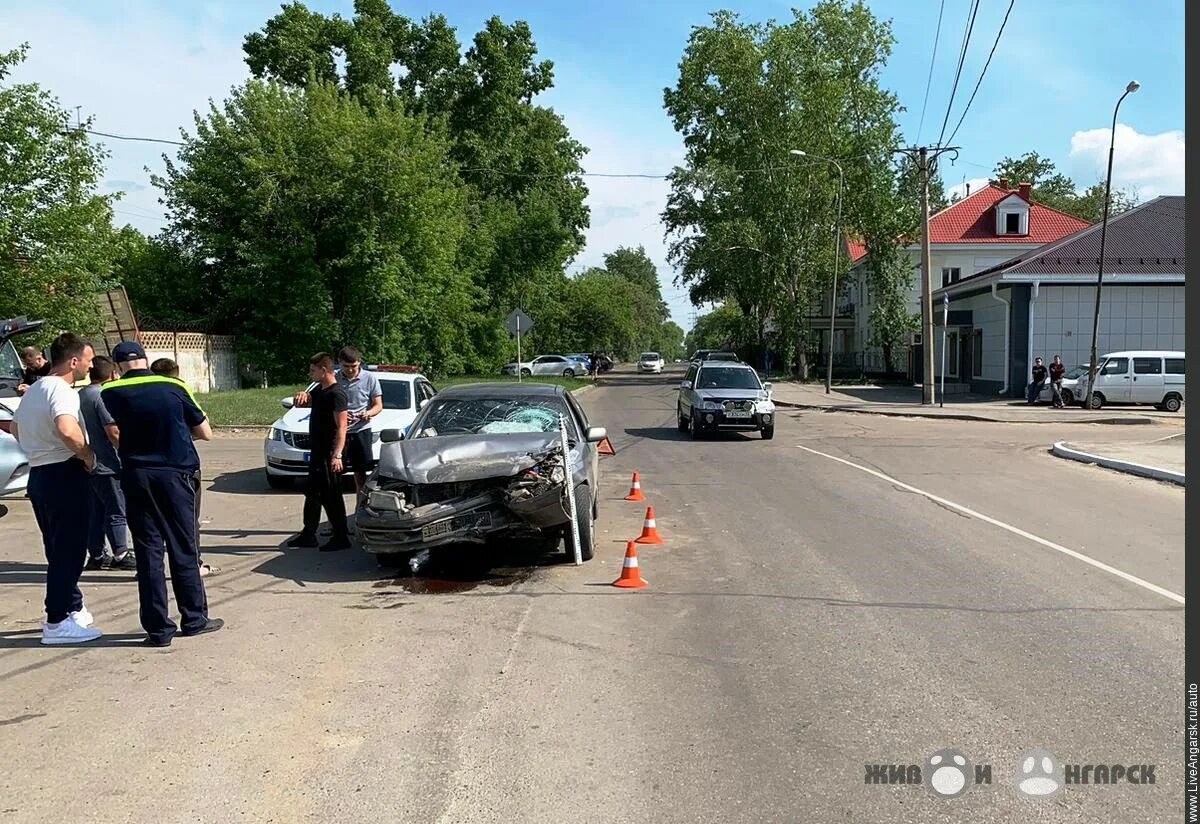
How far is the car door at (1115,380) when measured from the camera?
28.6 m

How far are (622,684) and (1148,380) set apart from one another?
28689 mm

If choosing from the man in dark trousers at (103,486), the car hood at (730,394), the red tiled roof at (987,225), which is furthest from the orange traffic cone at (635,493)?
the red tiled roof at (987,225)

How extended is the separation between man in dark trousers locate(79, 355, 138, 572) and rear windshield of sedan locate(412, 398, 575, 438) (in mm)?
2486

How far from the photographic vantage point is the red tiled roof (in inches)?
2034

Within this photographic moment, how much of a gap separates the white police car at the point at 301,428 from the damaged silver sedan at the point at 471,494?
12.1 feet

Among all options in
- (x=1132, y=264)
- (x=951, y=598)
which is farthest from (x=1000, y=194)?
(x=951, y=598)

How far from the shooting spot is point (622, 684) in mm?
4988

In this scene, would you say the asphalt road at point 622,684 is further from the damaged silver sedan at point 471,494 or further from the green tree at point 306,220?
the green tree at point 306,220

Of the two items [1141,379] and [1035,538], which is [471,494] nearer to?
[1035,538]

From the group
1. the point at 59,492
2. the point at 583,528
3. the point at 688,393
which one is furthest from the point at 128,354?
the point at 688,393

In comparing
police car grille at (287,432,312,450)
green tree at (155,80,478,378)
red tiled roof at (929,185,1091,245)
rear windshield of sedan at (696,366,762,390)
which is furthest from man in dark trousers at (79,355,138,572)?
red tiled roof at (929,185,1091,245)

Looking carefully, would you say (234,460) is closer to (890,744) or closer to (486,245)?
(890,744)

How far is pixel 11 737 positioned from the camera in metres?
4.32
